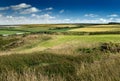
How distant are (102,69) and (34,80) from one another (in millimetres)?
2106

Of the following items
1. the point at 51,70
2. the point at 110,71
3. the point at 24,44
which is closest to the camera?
the point at 110,71

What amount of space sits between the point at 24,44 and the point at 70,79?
40620 mm

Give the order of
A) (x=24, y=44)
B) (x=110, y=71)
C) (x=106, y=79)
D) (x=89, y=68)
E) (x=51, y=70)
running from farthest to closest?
(x=24, y=44) < (x=51, y=70) < (x=89, y=68) < (x=110, y=71) < (x=106, y=79)

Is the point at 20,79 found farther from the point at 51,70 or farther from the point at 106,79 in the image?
the point at 51,70

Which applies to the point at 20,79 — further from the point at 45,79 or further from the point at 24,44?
the point at 24,44

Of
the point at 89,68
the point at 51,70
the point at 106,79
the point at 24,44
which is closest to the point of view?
the point at 106,79

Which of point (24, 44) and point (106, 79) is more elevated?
point (106, 79)

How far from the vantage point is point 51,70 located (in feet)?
30.3

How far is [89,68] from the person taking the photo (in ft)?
25.1

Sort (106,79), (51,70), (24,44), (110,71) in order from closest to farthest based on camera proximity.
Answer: (106,79)
(110,71)
(51,70)
(24,44)

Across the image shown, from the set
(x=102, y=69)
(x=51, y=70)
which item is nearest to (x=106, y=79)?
(x=102, y=69)

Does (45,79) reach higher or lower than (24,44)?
higher

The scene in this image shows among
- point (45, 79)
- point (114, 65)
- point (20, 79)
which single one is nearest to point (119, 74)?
point (114, 65)

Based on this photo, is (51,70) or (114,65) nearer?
(114,65)
